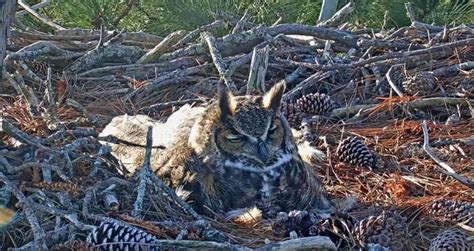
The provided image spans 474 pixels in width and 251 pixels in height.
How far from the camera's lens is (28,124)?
4.24 meters

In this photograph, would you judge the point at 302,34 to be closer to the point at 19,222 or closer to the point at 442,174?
the point at 442,174

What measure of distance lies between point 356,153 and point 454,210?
0.77 meters

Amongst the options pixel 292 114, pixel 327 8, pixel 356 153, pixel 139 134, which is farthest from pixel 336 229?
pixel 327 8

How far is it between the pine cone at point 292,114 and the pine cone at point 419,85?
641 mm

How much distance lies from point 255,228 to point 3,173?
1021 millimetres

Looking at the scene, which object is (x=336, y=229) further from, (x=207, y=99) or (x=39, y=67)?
(x=39, y=67)

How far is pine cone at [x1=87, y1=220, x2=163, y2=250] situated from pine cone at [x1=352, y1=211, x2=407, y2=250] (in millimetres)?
734

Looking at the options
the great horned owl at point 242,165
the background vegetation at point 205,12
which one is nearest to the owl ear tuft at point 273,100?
the great horned owl at point 242,165

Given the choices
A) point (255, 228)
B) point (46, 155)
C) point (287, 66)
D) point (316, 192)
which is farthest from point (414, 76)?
point (46, 155)

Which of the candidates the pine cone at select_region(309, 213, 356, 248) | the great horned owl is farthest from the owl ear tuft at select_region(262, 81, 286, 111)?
the pine cone at select_region(309, 213, 356, 248)

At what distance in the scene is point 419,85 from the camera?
4.71 meters

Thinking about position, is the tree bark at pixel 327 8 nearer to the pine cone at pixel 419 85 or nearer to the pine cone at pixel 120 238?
the pine cone at pixel 419 85

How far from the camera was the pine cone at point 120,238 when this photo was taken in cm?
283

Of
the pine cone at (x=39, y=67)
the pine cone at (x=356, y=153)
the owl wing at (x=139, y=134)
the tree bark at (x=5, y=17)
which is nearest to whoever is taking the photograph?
the tree bark at (x=5, y=17)
